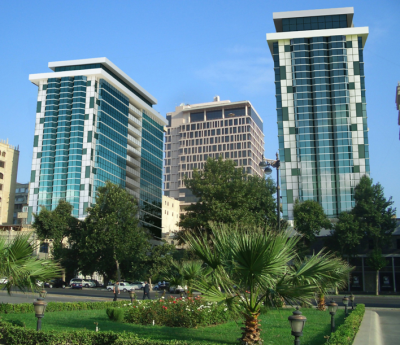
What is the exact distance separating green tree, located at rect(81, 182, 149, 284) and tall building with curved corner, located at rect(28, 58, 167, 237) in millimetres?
31469

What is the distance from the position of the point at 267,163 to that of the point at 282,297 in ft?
45.9

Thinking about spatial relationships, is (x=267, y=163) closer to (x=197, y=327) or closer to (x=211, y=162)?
(x=197, y=327)

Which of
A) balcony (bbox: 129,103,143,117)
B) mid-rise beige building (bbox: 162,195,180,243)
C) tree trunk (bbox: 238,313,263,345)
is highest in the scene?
balcony (bbox: 129,103,143,117)

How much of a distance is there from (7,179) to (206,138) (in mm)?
67822

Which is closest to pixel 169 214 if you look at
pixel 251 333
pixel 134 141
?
pixel 134 141

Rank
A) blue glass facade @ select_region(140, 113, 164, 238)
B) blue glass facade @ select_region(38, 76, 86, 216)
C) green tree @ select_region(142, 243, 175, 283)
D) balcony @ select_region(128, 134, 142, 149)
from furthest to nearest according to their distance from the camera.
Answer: blue glass facade @ select_region(140, 113, 164, 238)
balcony @ select_region(128, 134, 142, 149)
blue glass facade @ select_region(38, 76, 86, 216)
green tree @ select_region(142, 243, 175, 283)

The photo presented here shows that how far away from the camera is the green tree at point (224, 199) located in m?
45.0

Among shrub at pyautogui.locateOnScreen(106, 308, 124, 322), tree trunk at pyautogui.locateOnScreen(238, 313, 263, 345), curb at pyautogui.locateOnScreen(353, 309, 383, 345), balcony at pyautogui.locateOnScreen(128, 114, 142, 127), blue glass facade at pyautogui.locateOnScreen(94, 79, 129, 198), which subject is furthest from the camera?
balcony at pyautogui.locateOnScreen(128, 114, 142, 127)

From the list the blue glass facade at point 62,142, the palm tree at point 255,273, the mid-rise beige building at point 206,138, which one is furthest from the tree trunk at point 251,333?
the mid-rise beige building at point 206,138

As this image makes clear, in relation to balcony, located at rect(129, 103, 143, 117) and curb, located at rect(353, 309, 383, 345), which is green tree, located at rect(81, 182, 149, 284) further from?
balcony, located at rect(129, 103, 143, 117)

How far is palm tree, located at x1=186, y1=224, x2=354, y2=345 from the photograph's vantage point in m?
11.0

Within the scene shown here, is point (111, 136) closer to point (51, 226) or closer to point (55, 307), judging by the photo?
point (51, 226)

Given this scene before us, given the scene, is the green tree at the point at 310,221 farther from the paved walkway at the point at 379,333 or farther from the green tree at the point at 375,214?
the paved walkway at the point at 379,333

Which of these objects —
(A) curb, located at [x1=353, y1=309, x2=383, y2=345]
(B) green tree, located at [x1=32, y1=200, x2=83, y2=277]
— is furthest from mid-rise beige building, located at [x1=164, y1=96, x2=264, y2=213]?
(A) curb, located at [x1=353, y1=309, x2=383, y2=345]
